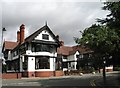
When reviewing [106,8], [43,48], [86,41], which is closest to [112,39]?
[86,41]

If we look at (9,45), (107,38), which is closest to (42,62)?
(9,45)

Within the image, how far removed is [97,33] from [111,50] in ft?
5.82

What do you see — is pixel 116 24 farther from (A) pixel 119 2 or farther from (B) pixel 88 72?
(B) pixel 88 72

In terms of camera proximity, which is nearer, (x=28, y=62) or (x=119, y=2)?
(x=119, y=2)

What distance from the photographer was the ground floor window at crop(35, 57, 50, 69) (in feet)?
172

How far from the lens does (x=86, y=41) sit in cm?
2072

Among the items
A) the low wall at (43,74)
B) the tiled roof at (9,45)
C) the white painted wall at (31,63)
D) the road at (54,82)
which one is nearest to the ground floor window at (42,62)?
the white painted wall at (31,63)

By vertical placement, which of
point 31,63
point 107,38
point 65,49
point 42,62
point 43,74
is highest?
point 65,49

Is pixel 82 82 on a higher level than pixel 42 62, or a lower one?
lower

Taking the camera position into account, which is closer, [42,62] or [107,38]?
[107,38]

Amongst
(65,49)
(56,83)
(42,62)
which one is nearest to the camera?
(56,83)

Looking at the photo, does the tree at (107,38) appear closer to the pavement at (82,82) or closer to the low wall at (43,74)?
the pavement at (82,82)

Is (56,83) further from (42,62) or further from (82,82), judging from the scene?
(42,62)

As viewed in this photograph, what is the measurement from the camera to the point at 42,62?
5316 centimetres
